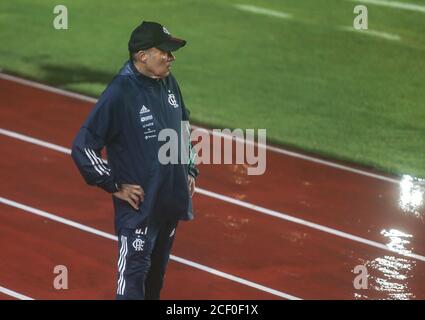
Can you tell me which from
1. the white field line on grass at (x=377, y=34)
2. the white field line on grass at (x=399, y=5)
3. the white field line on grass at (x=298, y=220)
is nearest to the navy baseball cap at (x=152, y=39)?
the white field line on grass at (x=298, y=220)

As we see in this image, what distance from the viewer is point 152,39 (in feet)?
25.7

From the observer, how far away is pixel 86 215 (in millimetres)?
11180

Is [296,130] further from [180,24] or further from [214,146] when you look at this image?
[180,24]

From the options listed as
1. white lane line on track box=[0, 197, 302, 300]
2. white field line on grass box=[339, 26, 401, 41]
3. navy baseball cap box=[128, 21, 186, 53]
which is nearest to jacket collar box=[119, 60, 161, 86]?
navy baseball cap box=[128, 21, 186, 53]

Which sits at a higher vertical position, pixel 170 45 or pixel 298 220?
pixel 170 45

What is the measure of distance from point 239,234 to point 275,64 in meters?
6.23

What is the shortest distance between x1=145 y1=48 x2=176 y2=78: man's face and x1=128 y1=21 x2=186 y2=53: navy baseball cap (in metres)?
0.04

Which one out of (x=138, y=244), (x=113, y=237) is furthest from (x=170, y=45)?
(x=113, y=237)

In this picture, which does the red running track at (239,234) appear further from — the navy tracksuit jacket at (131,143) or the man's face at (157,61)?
the man's face at (157,61)

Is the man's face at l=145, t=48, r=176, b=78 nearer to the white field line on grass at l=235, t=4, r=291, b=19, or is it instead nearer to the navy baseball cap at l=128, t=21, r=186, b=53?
the navy baseball cap at l=128, t=21, r=186, b=53

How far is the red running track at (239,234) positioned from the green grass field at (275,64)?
1231 millimetres

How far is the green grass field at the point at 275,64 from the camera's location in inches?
559

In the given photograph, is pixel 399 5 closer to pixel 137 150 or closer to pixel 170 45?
pixel 170 45

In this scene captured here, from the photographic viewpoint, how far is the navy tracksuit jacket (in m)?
7.85
